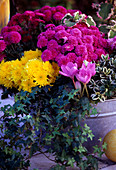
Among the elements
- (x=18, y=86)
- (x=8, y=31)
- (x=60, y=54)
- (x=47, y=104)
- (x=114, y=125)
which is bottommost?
(x=114, y=125)

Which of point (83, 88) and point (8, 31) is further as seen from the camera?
point (8, 31)

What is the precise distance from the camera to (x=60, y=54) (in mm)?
1500

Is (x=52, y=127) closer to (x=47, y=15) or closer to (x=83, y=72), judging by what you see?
(x=83, y=72)

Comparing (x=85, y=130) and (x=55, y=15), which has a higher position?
(x=55, y=15)

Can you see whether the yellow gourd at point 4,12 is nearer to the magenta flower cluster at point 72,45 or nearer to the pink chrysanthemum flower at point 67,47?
the magenta flower cluster at point 72,45

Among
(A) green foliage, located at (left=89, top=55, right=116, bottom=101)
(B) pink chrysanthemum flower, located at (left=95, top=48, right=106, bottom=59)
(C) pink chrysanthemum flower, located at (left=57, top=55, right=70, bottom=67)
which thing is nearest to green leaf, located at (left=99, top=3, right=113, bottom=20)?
(B) pink chrysanthemum flower, located at (left=95, top=48, right=106, bottom=59)

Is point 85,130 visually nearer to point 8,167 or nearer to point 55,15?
point 8,167

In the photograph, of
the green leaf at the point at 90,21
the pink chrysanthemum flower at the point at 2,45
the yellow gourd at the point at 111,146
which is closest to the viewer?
the yellow gourd at the point at 111,146

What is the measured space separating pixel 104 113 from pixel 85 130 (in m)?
0.26

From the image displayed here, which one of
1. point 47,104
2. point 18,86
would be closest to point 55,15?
point 18,86

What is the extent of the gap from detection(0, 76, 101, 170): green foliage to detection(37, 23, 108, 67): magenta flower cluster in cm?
15

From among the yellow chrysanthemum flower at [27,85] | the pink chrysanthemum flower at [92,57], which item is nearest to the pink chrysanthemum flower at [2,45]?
the yellow chrysanthemum flower at [27,85]

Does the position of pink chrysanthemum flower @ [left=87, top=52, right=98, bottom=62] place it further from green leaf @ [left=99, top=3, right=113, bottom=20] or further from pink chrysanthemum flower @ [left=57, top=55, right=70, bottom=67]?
green leaf @ [left=99, top=3, right=113, bottom=20]

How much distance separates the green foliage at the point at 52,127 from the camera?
4.12 feet
